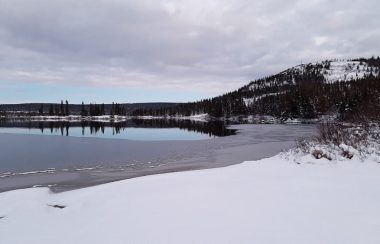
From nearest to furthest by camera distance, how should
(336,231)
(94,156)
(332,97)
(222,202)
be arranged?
(336,231) < (222,202) < (94,156) < (332,97)

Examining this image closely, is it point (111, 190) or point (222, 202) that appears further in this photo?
point (111, 190)

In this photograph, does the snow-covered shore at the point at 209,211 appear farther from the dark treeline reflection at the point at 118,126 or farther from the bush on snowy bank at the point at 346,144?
the dark treeline reflection at the point at 118,126

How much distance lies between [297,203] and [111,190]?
543 cm

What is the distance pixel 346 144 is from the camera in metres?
15.4

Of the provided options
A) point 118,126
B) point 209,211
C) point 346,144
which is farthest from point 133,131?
point 209,211

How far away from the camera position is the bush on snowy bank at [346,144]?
1369 cm

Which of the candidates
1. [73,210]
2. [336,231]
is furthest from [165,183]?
[336,231]

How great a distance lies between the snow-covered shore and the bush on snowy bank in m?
2.96

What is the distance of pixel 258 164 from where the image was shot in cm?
1407

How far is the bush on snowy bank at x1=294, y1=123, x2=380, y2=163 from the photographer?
1369 centimetres

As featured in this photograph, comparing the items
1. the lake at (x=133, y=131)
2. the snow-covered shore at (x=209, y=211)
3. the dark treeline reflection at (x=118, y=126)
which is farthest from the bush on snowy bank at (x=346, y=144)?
the dark treeline reflection at (x=118, y=126)

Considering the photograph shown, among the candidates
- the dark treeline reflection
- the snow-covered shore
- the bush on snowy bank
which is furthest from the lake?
the snow-covered shore

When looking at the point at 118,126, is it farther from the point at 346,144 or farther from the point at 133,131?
the point at 346,144

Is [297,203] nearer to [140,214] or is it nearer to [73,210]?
[140,214]
